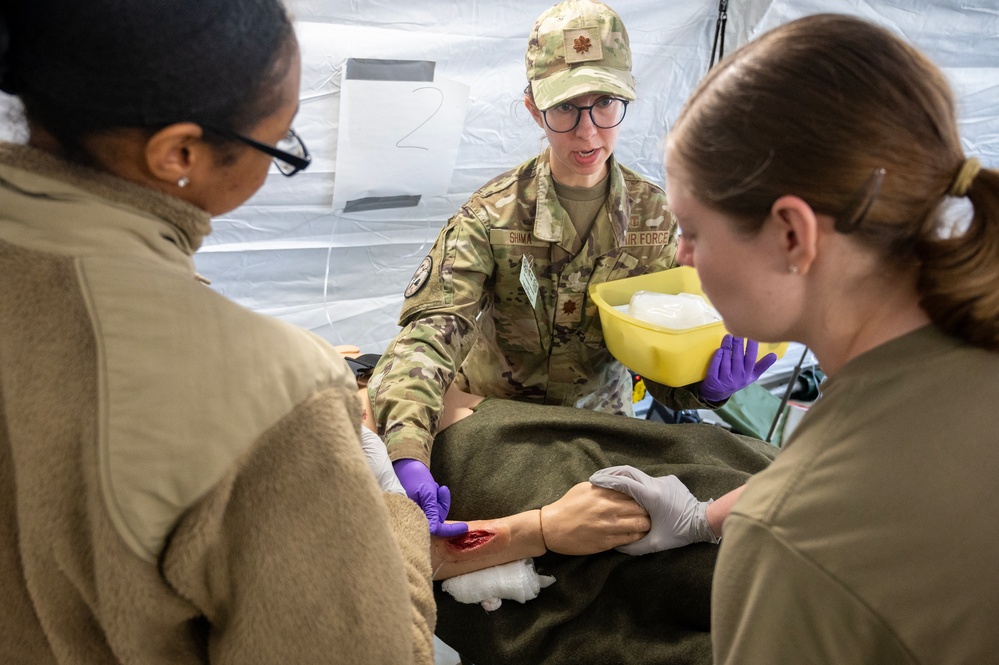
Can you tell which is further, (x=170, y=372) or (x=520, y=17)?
(x=520, y=17)

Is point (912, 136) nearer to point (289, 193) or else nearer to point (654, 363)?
point (654, 363)

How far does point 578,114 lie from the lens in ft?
5.31

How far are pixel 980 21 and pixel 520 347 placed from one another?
224 centimetres

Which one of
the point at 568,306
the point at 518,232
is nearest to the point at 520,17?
the point at 518,232

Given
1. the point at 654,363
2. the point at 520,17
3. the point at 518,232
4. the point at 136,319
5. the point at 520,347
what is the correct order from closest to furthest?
the point at 136,319
the point at 654,363
the point at 518,232
the point at 520,347
the point at 520,17

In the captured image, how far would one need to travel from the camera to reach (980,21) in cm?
267

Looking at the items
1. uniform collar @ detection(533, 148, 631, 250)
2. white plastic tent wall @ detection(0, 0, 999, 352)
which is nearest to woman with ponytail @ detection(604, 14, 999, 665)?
uniform collar @ detection(533, 148, 631, 250)

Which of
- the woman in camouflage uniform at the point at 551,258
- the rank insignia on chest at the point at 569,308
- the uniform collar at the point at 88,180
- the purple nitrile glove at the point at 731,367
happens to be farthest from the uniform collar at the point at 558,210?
the uniform collar at the point at 88,180

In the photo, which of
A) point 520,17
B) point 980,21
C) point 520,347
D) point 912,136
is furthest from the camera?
point 980,21

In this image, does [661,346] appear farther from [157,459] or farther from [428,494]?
[157,459]

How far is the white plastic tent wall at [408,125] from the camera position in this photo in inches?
74.0

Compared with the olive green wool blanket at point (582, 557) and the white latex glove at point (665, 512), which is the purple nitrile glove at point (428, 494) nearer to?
the olive green wool blanket at point (582, 557)

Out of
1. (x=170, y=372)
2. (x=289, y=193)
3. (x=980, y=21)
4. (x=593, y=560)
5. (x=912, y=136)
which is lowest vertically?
(x=593, y=560)

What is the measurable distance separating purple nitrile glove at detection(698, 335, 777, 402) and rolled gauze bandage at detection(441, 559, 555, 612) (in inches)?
25.7
